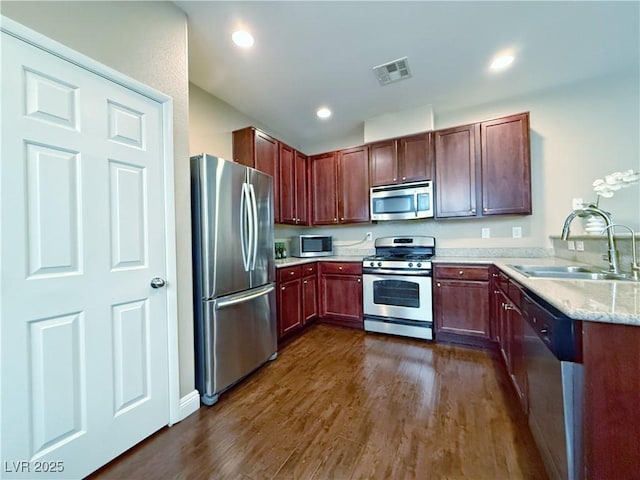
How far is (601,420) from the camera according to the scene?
34.5 inches

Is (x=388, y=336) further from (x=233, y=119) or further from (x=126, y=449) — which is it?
(x=233, y=119)

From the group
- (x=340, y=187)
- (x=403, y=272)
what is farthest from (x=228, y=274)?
(x=340, y=187)

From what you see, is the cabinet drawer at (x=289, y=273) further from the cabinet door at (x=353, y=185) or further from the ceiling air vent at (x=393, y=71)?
the ceiling air vent at (x=393, y=71)

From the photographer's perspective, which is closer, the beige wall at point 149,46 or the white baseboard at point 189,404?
the beige wall at point 149,46

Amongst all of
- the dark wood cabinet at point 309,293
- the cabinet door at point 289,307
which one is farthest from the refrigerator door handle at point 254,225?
the dark wood cabinet at point 309,293

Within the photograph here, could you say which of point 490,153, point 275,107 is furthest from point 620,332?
point 275,107

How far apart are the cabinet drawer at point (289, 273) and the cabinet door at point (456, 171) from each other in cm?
180

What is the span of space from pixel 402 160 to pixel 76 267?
3.24 meters

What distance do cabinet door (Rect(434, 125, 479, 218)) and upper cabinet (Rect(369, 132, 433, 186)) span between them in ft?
0.40

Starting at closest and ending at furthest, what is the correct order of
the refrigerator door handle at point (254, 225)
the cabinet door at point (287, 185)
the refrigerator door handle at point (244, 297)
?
the refrigerator door handle at point (244, 297) < the refrigerator door handle at point (254, 225) < the cabinet door at point (287, 185)

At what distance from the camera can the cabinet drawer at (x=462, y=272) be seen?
2674 millimetres

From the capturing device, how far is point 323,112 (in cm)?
332

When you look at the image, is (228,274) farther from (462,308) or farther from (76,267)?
(462,308)

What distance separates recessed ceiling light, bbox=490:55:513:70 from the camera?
2.34 metres
